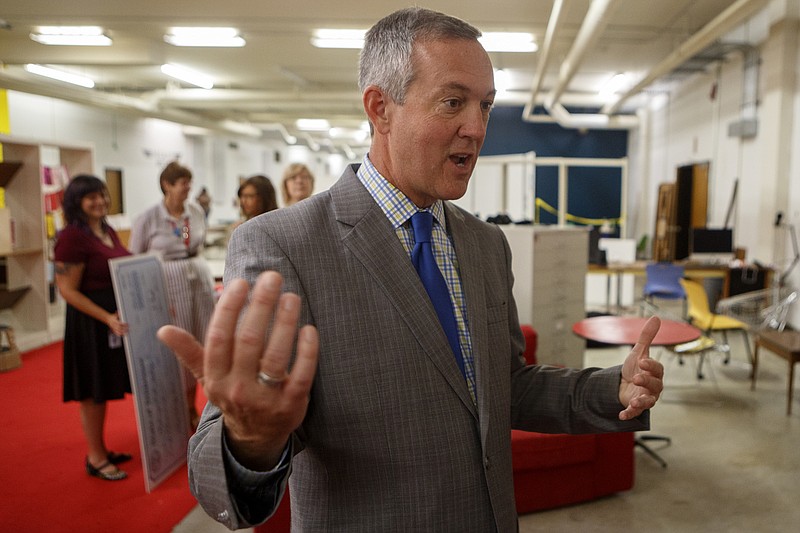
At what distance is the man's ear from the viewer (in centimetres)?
107

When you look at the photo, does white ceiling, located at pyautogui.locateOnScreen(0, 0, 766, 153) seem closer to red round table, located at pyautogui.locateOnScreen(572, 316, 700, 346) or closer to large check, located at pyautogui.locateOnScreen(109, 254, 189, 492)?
red round table, located at pyautogui.locateOnScreen(572, 316, 700, 346)

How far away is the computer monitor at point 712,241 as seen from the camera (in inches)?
309

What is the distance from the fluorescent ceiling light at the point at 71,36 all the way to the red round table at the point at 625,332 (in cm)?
644

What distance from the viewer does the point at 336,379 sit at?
951 mm

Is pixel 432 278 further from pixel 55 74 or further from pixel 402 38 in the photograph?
pixel 55 74

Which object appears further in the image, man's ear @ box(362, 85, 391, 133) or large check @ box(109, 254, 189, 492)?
large check @ box(109, 254, 189, 492)

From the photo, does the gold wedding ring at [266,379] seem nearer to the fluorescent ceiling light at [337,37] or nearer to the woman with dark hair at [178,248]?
the woman with dark hair at [178,248]

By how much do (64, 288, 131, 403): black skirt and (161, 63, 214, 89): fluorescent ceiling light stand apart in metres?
6.43

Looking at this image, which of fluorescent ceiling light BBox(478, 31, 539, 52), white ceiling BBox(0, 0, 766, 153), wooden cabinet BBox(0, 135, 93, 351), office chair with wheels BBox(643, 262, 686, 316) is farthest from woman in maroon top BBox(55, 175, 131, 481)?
office chair with wheels BBox(643, 262, 686, 316)

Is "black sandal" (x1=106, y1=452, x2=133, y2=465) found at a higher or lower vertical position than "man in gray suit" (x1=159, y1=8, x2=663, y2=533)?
lower

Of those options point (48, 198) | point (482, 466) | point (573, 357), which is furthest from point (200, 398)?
point (482, 466)

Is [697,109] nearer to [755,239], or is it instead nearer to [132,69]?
[755,239]

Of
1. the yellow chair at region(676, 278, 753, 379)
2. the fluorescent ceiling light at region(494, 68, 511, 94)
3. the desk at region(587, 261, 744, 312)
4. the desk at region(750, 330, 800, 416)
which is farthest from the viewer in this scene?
the fluorescent ceiling light at region(494, 68, 511, 94)

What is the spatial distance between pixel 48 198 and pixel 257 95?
4.60m
